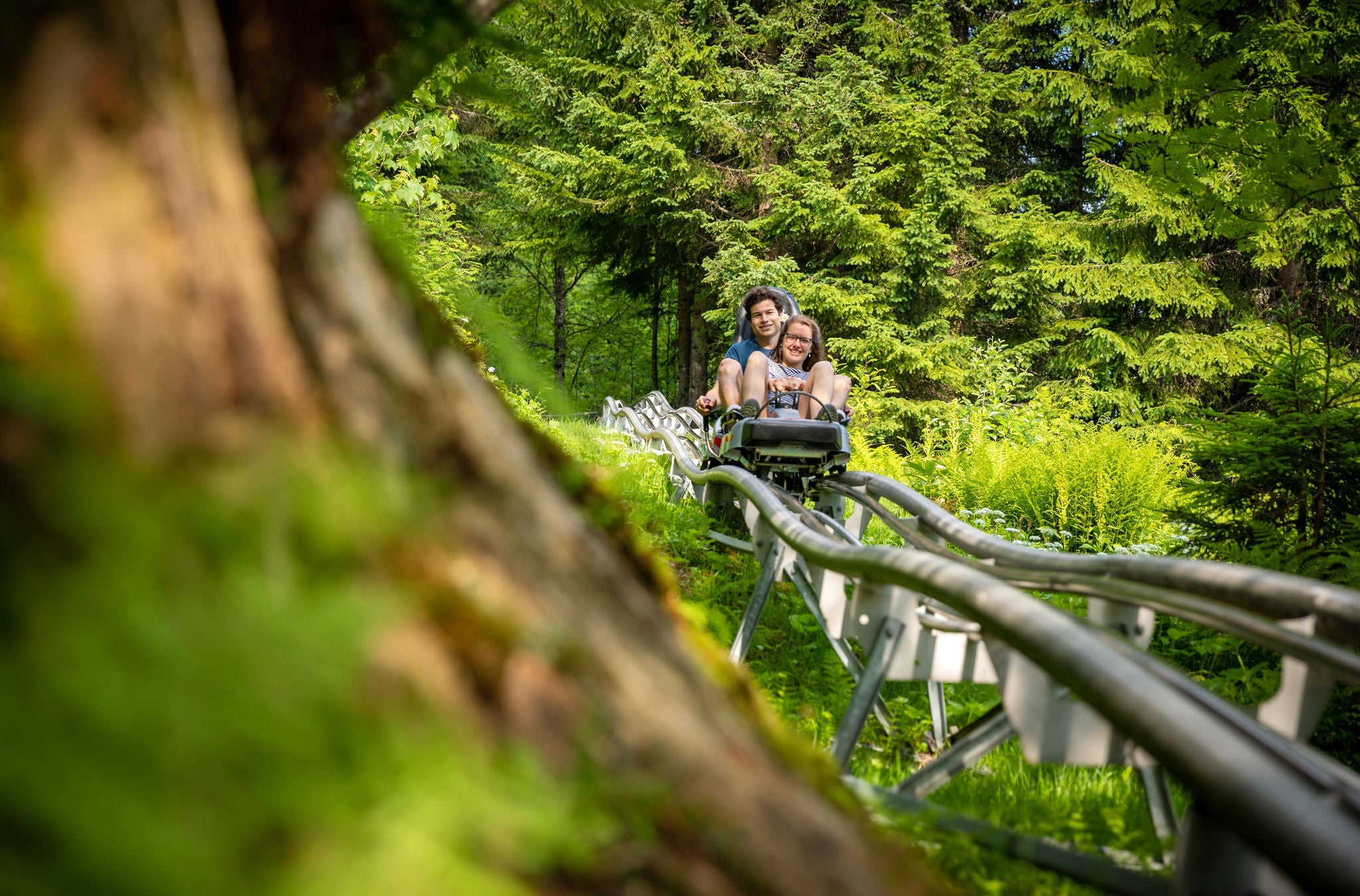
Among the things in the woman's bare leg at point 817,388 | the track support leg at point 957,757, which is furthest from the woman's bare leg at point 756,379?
the track support leg at point 957,757

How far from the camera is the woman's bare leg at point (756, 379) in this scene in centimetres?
672

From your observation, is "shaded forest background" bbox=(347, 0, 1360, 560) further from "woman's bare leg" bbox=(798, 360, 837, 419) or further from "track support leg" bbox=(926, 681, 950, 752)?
"track support leg" bbox=(926, 681, 950, 752)

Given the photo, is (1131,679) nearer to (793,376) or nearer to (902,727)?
(902,727)

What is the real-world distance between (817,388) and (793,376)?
0.93ft

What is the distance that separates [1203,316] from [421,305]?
58.7ft

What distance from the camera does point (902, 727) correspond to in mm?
3291

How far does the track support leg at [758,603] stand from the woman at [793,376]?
286 centimetres

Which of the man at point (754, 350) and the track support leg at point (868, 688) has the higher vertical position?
the man at point (754, 350)

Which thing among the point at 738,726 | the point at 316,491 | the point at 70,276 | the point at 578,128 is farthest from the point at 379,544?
the point at 578,128

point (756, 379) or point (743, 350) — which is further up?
point (743, 350)

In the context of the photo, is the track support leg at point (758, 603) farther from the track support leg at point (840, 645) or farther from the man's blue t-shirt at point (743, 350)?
the man's blue t-shirt at point (743, 350)

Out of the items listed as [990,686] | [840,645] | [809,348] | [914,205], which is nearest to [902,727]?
[840,645]

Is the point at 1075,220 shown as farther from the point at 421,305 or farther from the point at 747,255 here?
the point at 421,305

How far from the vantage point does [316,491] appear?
0.73 metres
